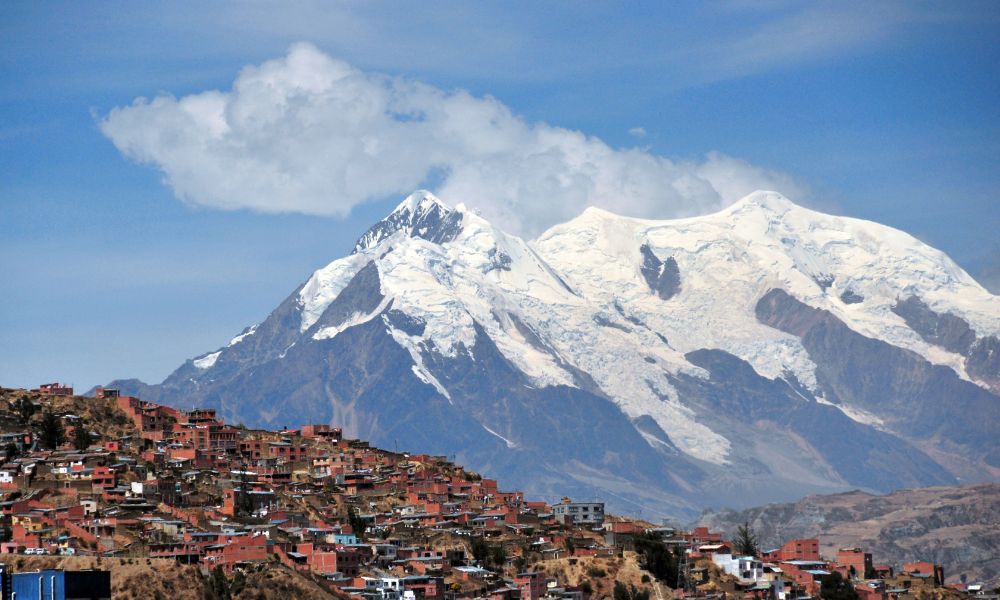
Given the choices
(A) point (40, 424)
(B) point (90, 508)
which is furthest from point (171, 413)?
(B) point (90, 508)

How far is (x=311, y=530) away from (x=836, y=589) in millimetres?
40622

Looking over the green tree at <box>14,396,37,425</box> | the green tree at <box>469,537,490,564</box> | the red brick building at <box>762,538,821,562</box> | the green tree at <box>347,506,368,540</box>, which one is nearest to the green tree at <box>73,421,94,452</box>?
the green tree at <box>14,396,37,425</box>

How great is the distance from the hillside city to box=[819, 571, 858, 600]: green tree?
19 centimetres

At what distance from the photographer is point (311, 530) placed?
149 meters

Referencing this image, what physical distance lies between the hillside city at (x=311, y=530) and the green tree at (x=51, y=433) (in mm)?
169

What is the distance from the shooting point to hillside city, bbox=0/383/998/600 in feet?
441

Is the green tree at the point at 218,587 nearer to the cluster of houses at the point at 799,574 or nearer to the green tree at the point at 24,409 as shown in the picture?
the cluster of houses at the point at 799,574

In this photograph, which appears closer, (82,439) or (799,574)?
(799,574)

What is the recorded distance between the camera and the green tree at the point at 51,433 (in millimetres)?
169750

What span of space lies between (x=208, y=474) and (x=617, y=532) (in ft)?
102

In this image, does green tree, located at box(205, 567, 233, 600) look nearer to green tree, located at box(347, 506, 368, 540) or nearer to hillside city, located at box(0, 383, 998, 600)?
hillside city, located at box(0, 383, 998, 600)

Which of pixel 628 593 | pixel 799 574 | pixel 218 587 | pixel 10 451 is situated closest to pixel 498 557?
pixel 628 593

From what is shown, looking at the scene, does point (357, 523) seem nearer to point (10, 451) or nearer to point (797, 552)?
point (10, 451)

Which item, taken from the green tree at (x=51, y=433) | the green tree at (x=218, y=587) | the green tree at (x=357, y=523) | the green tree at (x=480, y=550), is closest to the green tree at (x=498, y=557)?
the green tree at (x=480, y=550)
